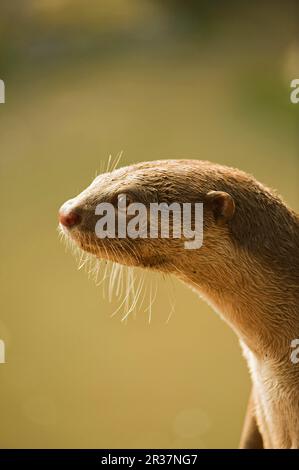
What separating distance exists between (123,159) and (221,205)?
66 centimetres

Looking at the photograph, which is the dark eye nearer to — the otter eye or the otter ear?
the otter eye

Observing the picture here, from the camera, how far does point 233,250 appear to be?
109 cm

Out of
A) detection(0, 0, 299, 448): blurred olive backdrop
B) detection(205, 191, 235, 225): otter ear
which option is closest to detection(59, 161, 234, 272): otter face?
detection(205, 191, 235, 225): otter ear

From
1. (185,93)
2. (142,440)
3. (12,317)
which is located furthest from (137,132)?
(142,440)

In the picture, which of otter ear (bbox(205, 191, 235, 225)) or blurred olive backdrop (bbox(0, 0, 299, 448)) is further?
blurred olive backdrop (bbox(0, 0, 299, 448))

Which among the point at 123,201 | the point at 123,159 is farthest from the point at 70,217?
the point at 123,159

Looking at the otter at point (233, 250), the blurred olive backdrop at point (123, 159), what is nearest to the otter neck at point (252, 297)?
the otter at point (233, 250)

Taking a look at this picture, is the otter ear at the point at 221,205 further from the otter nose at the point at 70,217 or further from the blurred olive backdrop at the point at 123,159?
the blurred olive backdrop at the point at 123,159

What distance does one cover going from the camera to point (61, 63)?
5.38 feet

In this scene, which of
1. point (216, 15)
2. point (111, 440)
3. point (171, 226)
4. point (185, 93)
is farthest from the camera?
point (111, 440)

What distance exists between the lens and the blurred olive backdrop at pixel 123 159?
63.2 inches

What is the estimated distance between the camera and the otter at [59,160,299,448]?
41.8 inches

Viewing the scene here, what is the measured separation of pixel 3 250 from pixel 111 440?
24.2 inches
